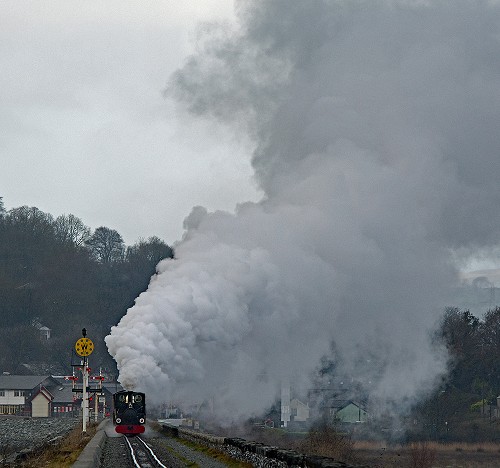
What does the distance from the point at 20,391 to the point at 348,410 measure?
74541mm

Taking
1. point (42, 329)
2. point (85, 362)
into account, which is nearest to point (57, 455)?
point (85, 362)

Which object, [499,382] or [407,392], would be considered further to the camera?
[499,382]

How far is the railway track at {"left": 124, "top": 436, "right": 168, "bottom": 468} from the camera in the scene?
41.6 metres

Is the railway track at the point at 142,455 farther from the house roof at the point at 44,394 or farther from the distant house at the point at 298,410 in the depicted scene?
the house roof at the point at 44,394

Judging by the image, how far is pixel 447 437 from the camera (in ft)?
293

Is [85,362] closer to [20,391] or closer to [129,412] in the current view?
[129,412]

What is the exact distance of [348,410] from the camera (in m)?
91.9

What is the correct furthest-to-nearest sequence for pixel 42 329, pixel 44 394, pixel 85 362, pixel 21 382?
pixel 42 329 < pixel 21 382 < pixel 44 394 < pixel 85 362

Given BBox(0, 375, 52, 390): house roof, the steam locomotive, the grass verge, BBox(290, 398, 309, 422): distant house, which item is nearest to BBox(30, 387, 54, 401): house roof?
BBox(0, 375, 52, 390): house roof

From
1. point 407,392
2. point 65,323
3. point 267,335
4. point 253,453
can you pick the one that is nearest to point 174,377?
point 267,335

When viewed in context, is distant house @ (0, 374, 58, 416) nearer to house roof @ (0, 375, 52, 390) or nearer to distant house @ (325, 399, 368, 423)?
house roof @ (0, 375, 52, 390)

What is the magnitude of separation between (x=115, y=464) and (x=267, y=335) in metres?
30.5

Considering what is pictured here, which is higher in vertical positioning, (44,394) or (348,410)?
(44,394)

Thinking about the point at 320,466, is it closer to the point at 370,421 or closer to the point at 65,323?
the point at 370,421
